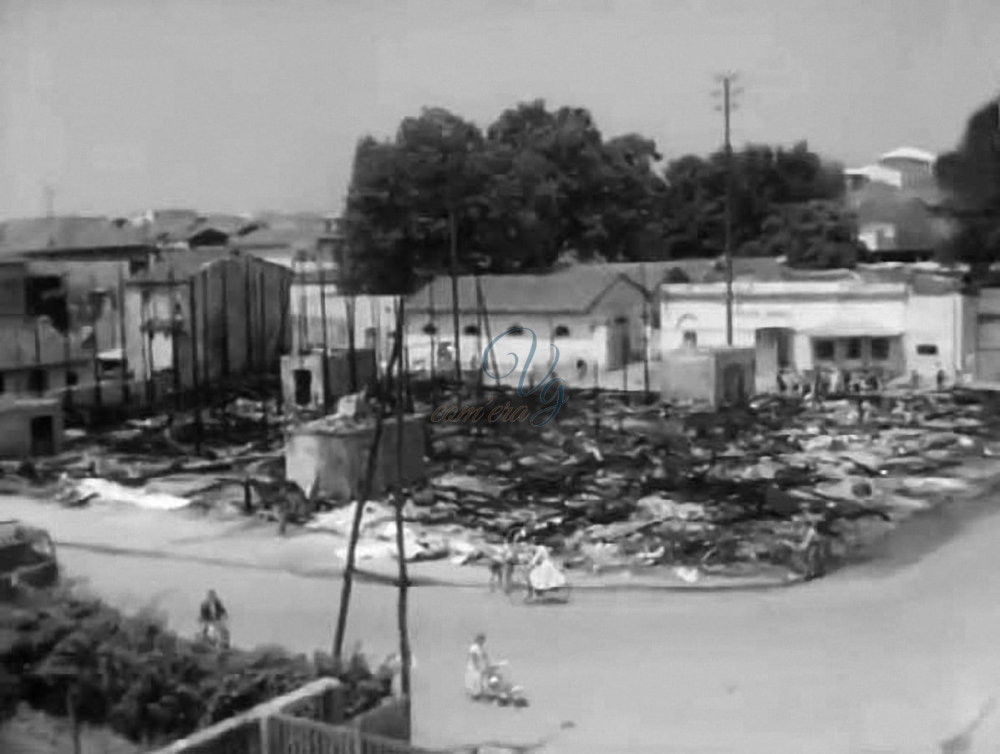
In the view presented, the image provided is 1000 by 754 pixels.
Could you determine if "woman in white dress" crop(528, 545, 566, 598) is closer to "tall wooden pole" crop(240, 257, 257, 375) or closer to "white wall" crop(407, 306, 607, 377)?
"white wall" crop(407, 306, 607, 377)

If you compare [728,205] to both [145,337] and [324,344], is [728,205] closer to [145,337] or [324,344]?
[324,344]

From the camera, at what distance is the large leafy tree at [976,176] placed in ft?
18.2

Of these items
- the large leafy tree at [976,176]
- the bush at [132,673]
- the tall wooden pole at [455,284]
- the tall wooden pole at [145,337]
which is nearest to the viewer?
the bush at [132,673]

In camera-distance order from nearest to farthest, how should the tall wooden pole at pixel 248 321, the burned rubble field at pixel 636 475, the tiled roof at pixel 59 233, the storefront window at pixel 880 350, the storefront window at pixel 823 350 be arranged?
the burned rubble field at pixel 636 475 → the tiled roof at pixel 59 233 → the tall wooden pole at pixel 248 321 → the storefront window at pixel 823 350 → the storefront window at pixel 880 350

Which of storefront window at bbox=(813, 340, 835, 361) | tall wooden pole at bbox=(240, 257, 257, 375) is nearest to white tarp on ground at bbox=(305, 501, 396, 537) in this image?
tall wooden pole at bbox=(240, 257, 257, 375)

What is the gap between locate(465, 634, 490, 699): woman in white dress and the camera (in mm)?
4434

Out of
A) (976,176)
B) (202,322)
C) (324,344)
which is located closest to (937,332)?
(976,176)

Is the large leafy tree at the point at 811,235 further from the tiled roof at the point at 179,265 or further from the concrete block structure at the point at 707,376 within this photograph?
the tiled roof at the point at 179,265

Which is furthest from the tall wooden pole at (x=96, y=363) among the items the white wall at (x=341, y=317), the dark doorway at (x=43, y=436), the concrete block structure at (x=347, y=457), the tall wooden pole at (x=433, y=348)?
the concrete block structure at (x=347, y=457)

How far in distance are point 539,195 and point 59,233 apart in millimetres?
2289

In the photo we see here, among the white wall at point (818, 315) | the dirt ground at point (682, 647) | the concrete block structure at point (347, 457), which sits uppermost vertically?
the white wall at point (818, 315)

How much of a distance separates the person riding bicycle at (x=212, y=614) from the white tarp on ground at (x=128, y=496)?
1.73 metres

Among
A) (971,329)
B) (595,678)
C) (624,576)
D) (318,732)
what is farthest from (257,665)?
(971,329)

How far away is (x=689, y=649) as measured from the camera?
4711mm
